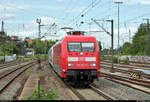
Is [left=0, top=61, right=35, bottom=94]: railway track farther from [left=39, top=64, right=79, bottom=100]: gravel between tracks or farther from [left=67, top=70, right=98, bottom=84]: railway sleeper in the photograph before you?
[left=67, top=70, right=98, bottom=84]: railway sleeper

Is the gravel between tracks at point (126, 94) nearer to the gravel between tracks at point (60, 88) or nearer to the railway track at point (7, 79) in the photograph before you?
the gravel between tracks at point (60, 88)

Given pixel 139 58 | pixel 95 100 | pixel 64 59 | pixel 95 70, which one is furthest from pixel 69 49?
pixel 139 58

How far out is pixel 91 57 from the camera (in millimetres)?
14977

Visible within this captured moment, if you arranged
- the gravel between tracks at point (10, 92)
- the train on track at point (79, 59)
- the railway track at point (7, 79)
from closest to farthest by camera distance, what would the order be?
1. the gravel between tracks at point (10, 92)
2. the train on track at point (79, 59)
3. the railway track at point (7, 79)

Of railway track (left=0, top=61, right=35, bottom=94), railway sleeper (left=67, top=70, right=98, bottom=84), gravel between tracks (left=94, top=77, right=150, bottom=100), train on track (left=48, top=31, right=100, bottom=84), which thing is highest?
train on track (left=48, top=31, right=100, bottom=84)

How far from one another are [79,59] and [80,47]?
810 mm

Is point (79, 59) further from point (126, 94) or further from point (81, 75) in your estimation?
point (126, 94)

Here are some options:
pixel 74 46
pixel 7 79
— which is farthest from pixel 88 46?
pixel 7 79

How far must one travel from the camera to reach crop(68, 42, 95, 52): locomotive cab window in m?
15.1

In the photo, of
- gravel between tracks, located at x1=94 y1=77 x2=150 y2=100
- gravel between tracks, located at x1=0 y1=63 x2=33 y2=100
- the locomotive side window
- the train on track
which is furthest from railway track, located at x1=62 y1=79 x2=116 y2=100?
gravel between tracks, located at x1=0 y1=63 x2=33 y2=100

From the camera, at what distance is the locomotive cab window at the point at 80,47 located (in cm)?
1509

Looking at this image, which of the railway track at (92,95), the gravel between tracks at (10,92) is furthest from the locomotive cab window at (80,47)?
the gravel between tracks at (10,92)

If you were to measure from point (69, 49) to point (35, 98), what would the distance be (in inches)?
224

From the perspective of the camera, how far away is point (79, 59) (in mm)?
14828
